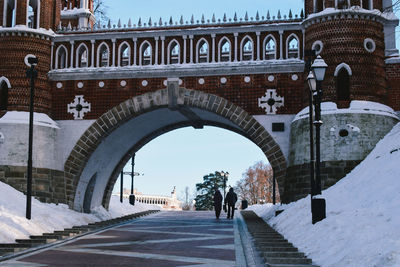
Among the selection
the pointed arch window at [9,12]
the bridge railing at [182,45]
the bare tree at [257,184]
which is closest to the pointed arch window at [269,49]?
the bridge railing at [182,45]

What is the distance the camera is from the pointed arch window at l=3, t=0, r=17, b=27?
22.1 metres

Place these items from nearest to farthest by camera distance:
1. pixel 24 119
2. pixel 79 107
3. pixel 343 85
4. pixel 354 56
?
1. pixel 354 56
2. pixel 343 85
3. pixel 24 119
4. pixel 79 107

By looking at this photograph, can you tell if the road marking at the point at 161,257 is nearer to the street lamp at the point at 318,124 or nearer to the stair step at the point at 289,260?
the stair step at the point at 289,260

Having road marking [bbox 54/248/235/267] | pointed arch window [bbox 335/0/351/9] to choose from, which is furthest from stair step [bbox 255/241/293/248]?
pointed arch window [bbox 335/0/351/9]

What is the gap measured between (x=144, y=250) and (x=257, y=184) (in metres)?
60.3

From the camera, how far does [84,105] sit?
21.9 m

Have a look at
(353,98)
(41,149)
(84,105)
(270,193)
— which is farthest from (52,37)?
(270,193)

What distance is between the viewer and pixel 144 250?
1218 cm

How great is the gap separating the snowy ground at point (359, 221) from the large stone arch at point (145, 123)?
4081 millimetres

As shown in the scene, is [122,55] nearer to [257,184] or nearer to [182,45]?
[182,45]

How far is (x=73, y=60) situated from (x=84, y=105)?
197cm

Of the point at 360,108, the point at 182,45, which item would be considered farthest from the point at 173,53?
the point at 360,108

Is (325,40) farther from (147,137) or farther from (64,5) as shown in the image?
(64,5)

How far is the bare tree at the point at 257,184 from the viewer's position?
2719 inches
